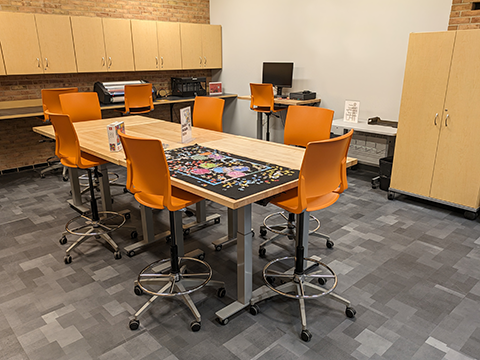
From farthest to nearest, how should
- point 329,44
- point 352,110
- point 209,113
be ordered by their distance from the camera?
point 329,44, point 352,110, point 209,113

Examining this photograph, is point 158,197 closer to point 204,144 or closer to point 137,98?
point 204,144

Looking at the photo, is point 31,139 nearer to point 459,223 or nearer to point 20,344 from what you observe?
point 20,344

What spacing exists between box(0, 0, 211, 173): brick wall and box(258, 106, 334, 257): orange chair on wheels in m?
3.89

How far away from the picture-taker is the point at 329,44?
17.8 feet

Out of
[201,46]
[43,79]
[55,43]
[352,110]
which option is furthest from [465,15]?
[43,79]

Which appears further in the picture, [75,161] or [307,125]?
[307,125]

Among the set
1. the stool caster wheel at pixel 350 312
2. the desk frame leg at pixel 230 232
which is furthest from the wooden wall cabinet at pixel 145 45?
the stool caster wheel at pixel 350 312

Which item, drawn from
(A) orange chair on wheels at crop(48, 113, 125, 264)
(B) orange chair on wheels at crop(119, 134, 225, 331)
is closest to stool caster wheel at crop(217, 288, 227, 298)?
(B) orange chair on wheels at crop(119, 134, 225, 331)

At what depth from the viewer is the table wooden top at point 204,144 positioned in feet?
6.48

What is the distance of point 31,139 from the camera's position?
5520 millimetres

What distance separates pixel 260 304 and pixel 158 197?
94 cm

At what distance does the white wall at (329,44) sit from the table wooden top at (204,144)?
2.67 meters

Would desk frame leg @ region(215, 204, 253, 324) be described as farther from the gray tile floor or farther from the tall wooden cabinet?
the tall wooden cabinet

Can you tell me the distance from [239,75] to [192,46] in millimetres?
999
